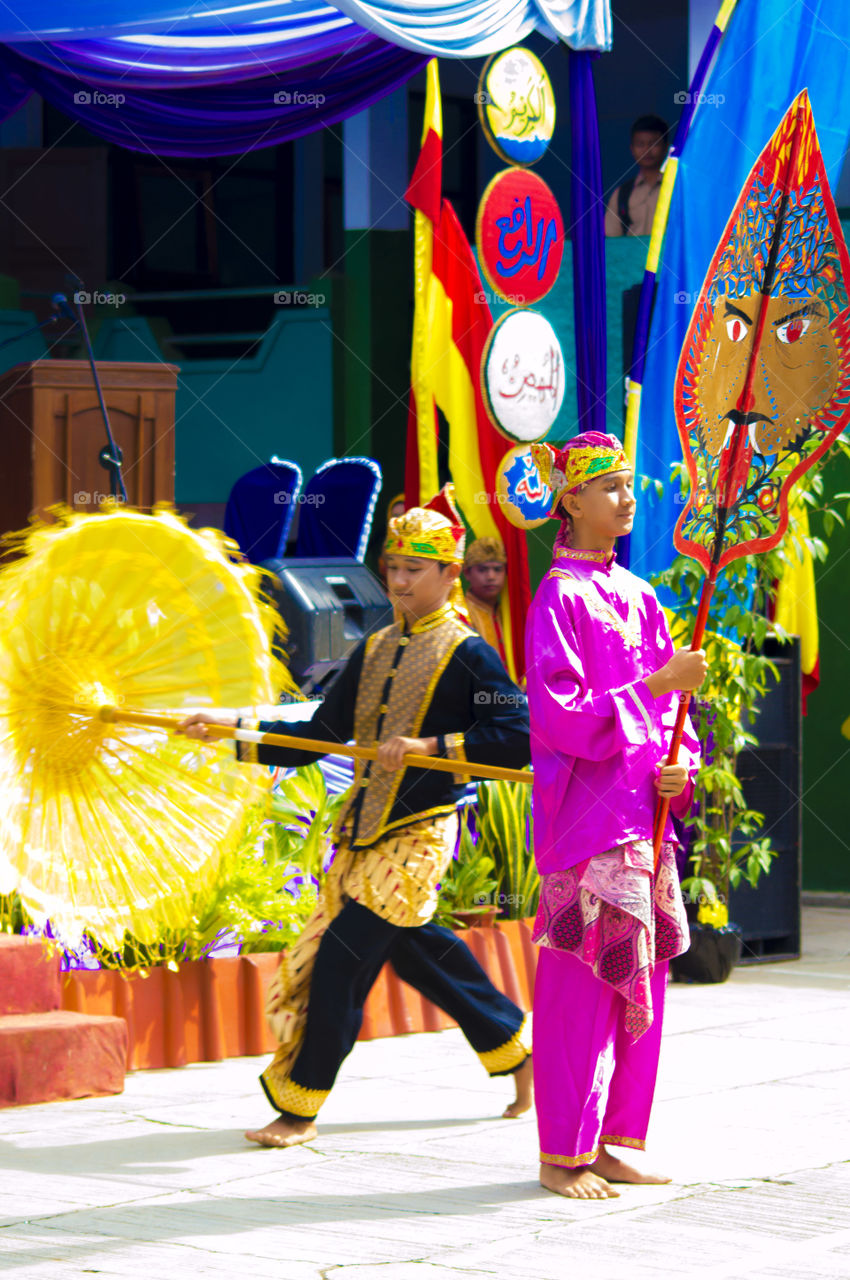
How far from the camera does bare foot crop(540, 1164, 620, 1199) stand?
4441mm

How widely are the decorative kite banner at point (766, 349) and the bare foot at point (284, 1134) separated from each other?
181 cm

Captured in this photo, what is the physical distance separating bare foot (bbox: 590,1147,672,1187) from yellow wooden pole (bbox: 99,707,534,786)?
935 millimetres

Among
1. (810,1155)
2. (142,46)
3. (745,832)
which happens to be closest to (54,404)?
(142,46)

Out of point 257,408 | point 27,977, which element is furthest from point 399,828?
point 257,408

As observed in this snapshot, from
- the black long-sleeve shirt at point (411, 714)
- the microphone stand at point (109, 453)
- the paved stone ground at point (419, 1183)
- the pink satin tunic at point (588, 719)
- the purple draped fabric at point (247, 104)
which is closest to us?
the paved stone ground at point (419, 1183)

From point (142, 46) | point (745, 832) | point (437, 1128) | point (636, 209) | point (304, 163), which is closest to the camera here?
point (437, 1128)

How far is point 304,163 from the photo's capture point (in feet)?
49.8

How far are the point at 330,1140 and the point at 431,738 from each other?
1124 mm

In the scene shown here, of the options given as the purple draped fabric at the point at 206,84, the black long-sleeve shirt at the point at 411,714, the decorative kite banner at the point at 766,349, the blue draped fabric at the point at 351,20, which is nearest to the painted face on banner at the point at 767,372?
the decorative kite banner at the point at 766,349

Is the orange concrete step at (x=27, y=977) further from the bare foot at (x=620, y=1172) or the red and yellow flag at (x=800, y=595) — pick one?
the red and yellow flag at (x=800, y=595)

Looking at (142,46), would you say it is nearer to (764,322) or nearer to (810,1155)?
(764,322)

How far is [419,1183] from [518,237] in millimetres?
5663

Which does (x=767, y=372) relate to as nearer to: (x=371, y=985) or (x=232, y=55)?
(x=371, y=985)

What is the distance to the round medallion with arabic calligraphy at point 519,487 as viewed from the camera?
940 cm
